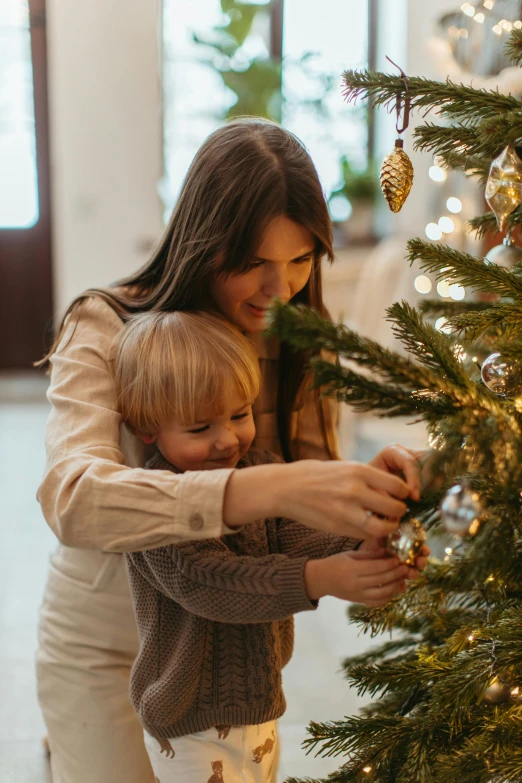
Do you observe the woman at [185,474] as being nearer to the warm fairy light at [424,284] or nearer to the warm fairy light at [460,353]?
the warm fairy light at [460,353]

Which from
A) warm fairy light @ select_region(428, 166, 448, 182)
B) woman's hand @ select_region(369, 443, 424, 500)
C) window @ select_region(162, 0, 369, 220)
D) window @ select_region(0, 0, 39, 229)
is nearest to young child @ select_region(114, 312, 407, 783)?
woman's hand @ select_region(369, 443, 424, 500)

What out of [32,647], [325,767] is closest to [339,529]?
[325,767]

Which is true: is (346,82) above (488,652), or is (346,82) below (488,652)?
above

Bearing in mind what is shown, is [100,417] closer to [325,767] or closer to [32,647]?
[325,767]

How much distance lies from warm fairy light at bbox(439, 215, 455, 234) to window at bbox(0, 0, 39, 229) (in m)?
2.45

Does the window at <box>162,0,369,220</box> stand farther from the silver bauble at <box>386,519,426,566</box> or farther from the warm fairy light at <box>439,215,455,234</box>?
the silver bauble at <box>386,519,426,566</box>

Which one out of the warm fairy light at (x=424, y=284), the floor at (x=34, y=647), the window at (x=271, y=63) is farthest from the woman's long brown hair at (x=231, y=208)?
the window at (x=271, y=63)

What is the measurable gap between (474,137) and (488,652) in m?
0.46

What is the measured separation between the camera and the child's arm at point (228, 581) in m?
0.79

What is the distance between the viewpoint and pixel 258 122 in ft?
3.78

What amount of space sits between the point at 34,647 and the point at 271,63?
3399 mm

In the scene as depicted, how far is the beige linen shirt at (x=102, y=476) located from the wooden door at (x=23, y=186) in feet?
12.4

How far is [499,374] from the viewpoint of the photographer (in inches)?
27.5

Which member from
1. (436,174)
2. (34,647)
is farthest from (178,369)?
(436,174)
